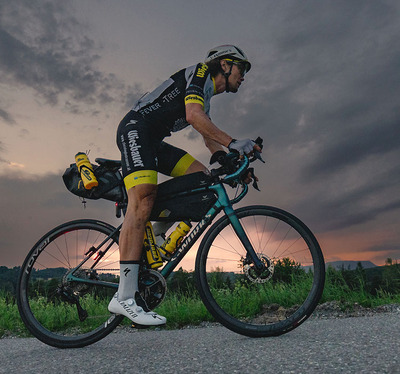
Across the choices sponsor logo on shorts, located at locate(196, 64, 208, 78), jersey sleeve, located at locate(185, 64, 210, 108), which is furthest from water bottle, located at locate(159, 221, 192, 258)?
sponsor logo on shorts, located at locate(196, 64, 208, 78)

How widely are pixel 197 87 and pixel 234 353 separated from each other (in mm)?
2308

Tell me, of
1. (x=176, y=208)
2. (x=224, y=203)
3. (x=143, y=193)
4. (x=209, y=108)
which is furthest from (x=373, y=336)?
(x=209, y=108)

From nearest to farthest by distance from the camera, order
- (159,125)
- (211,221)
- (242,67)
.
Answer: (211,221), (159,125), (242,67)

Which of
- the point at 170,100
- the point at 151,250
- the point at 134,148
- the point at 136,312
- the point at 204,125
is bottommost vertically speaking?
the point at 136,312

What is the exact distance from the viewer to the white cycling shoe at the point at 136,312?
3.65 meters

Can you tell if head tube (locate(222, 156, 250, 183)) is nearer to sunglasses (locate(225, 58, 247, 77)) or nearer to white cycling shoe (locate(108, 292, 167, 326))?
sunglasses (locate(225, 58, 247, 77))

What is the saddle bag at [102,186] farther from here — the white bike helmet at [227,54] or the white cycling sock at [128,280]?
the white bike helmet at [227,54]

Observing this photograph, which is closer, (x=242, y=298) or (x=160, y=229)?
(x=160, y=229)

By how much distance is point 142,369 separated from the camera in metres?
2.89

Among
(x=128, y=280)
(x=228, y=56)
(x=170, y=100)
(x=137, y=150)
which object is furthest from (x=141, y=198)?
(x=228, y=56)

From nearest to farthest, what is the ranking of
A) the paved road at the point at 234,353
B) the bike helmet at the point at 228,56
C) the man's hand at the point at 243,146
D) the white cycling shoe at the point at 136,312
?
the paved road at the point at 234,353
the white cycling shoe at the point at 136,312
the man's hand at the point at 243,146
the bike helmet at the point at 228,56

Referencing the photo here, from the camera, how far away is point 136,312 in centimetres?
371

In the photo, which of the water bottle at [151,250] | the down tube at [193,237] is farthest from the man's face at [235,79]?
the water bottle at [151,250]

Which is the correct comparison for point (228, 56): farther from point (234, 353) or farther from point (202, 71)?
point (234, 353)
